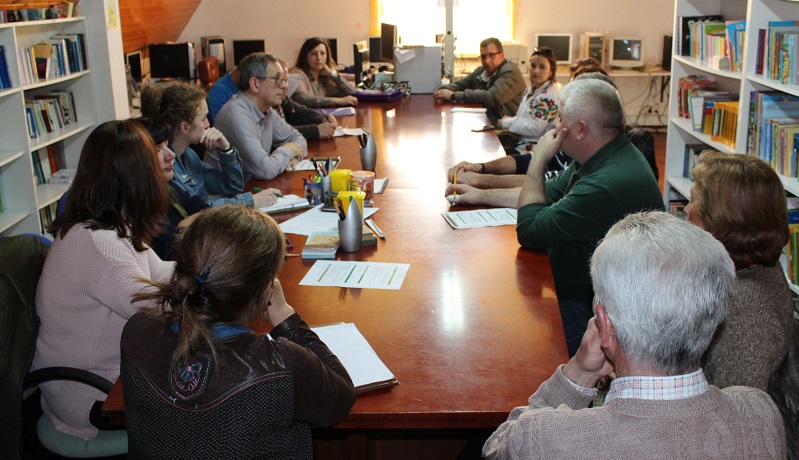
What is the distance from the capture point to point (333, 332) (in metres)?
1.93

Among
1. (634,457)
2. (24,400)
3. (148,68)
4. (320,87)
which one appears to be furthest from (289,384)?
(148,68)

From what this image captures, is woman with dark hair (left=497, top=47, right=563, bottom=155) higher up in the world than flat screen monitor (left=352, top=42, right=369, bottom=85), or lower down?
lower down

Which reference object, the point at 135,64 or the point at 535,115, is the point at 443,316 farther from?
the point at 135,64

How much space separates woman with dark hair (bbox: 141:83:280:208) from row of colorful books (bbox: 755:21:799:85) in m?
2.28

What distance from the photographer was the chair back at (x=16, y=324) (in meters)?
1.92

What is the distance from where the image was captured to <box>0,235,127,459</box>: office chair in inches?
75.8

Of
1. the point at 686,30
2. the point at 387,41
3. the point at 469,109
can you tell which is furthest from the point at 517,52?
the point at 686,30

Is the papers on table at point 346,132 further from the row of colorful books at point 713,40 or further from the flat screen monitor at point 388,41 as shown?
the flat screen monitor at point 388,41

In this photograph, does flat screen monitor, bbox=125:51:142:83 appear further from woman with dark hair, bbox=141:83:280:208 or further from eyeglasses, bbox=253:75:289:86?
woman with dark hair, bbox=141:83:280:208

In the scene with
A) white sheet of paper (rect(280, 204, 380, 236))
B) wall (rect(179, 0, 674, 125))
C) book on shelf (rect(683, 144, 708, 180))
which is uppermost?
wall (rect(179, 0, 674, 125))

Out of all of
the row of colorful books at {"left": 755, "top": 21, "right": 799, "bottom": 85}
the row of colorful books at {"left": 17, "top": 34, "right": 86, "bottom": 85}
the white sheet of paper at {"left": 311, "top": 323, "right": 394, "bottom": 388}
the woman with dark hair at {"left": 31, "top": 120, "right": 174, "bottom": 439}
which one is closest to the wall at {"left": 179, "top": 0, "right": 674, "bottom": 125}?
the row of colorful books at {"left": 17, "top": 34, "right": 86, "bottom": 85}

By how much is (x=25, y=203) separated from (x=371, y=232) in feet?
9.13

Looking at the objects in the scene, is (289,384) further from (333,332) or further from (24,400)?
(24,400)

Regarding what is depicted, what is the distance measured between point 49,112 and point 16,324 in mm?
3434
